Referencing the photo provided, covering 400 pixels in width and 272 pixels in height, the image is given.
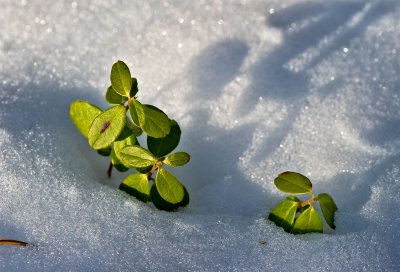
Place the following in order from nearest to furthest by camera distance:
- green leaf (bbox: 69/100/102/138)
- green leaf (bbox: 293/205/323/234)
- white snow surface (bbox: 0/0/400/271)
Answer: white snow surface (bbox: 0/0/400/271), green leaf (bbox: 293/205/323/234), green leaf (bbox: 69/100/102/138)

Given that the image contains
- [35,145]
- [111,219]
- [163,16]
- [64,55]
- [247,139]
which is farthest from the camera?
[163,16]

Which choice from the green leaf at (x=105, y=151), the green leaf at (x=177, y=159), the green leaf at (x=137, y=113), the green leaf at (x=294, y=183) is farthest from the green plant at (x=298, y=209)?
the green leaf at (x=105, y=151)

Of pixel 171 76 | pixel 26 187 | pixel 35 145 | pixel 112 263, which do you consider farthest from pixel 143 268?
pixel 171 76

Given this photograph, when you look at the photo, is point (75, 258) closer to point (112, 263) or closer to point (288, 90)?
point (112, 263)

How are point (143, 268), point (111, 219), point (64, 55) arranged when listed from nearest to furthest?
1. point (143, 268)
2. point (111, 219)
3. point (64, 55)

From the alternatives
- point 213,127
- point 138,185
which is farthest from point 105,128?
point 213,127

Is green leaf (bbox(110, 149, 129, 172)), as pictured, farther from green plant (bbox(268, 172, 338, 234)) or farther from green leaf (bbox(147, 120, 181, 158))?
green plant (bbox(268, 172, 338, 234))

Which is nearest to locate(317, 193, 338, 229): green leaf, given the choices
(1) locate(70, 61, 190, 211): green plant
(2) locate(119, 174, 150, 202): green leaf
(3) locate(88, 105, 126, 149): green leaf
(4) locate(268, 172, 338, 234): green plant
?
(4) locate(268, 172, 338, 234): green plant
